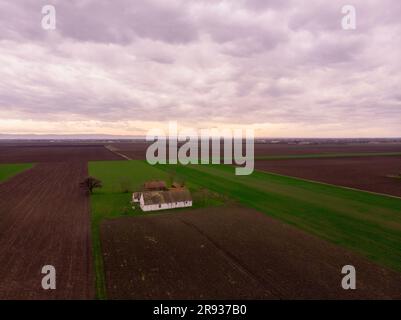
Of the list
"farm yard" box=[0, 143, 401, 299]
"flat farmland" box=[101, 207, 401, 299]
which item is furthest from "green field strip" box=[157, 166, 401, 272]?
"flat farmland" box=[101, 207, 401, 299]

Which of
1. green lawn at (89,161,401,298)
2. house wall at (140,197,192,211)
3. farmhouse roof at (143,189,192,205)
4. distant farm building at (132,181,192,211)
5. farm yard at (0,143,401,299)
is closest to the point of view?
farm yard at (0,143,401,299)

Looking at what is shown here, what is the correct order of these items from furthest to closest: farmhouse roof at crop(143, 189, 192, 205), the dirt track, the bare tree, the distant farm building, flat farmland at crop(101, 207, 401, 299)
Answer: the bare tree, farmhouse roof at crop(143, 189, 192, 205), the distant farm building, the dirt track, flat farmland at crop(101, 207, 401, 299)

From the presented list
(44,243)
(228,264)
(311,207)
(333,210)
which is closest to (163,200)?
(44,243)

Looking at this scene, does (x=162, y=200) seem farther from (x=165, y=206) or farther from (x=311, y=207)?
(x=311, y=207)

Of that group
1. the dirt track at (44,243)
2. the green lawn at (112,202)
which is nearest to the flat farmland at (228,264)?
the green lawn at (112,202)

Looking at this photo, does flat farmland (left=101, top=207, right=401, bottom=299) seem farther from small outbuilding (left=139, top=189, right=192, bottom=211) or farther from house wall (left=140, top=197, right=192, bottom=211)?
small outbuilding (left=139, top=189, right=192, bottom=211)

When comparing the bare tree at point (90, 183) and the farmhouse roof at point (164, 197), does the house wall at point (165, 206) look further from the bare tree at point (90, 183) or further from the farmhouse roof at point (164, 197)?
the bare tree at point (90, 183)
